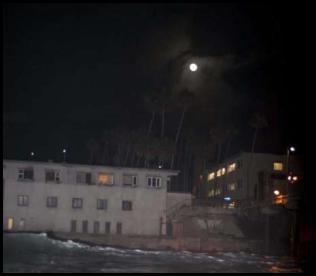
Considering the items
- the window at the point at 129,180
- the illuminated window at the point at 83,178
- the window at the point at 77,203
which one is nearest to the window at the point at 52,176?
the illuminated window at the point at 83,178

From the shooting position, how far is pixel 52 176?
6181 cm

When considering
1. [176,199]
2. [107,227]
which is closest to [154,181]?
[176,199]

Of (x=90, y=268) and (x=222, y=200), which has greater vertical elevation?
(x=222, y=200)

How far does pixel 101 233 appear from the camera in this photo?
61.0 meters

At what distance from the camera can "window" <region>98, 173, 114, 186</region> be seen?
62.8 m

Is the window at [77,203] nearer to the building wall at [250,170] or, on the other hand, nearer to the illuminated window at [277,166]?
the building wall at [250,170]

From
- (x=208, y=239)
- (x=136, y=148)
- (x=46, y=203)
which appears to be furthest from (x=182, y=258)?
(x=136, y=148)

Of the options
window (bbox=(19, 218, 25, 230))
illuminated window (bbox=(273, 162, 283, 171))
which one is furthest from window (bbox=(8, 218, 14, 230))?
illuminated window (bbox=(273, 162, 283, 171))

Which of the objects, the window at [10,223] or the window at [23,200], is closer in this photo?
the window at [10,223]

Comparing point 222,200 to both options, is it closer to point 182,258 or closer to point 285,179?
point 285,179

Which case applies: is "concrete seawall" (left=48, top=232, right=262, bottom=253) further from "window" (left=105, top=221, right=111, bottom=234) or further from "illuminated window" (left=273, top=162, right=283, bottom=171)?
"illuminated window" (left=273, top=162, right=283, bottom=171)

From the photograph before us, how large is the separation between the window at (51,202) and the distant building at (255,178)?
70.4 feet

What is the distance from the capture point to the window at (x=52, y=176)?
61562 millimetres

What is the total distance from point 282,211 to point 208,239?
9.01 metres
